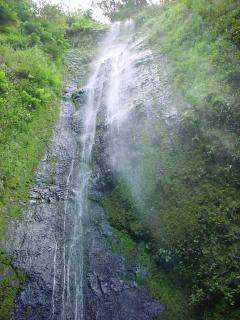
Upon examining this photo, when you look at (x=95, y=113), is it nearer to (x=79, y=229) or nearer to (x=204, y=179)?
(x=79, y=229)

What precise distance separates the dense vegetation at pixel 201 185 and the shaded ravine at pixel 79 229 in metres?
0.84

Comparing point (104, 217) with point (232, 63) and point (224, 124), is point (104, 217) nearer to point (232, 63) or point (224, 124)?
point (224, 124)

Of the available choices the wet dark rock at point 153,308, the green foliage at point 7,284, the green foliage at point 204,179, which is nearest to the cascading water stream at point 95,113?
the green foliage at point 7,284

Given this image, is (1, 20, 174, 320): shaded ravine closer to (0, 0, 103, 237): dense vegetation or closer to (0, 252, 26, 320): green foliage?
(0, 252, 26, 320): green foliage

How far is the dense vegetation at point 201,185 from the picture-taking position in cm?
711

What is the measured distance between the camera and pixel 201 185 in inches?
335

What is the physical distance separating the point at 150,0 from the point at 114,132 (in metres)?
19.3

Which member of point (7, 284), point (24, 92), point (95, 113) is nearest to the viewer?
point (7, 284)

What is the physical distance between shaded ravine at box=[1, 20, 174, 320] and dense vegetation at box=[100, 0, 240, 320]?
84 centimetres

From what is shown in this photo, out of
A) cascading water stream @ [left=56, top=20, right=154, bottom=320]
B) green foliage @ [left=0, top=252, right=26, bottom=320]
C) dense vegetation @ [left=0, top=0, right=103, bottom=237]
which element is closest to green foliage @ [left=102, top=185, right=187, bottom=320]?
cascading water stream @ [left=56, top=20, right=154, bottom=320]

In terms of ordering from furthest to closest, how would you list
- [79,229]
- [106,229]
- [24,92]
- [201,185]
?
[24,92]
[79,229]
[106,229]
[201,185]

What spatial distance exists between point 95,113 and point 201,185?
7.11m

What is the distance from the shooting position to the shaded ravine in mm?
7609

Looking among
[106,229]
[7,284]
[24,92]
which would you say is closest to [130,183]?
[106,229]
